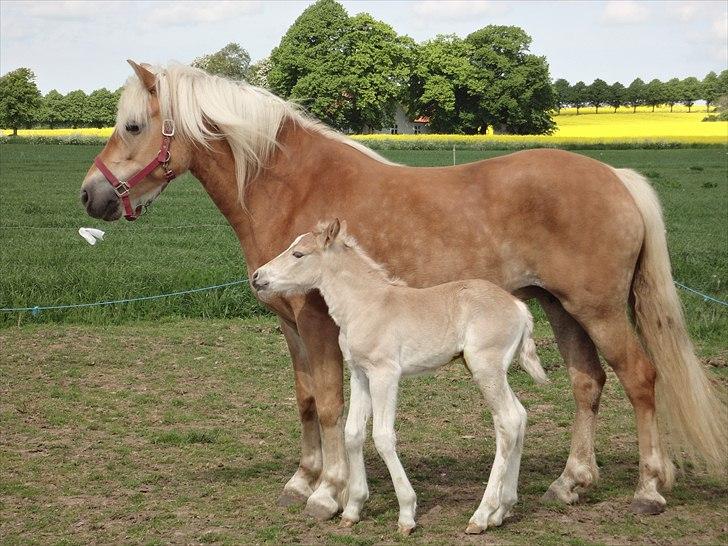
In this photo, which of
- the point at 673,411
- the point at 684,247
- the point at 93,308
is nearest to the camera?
the point at 673,411

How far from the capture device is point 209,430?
23.7 feet

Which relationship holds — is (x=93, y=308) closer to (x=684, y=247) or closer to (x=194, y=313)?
(x=194, y=313)

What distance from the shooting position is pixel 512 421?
495 cm

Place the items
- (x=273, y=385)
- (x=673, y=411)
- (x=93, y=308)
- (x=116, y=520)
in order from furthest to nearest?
1. (x=93, y=308)
2. (x=273, y=385)
3. (x=673, y=411)
4. (x=116, y=520)

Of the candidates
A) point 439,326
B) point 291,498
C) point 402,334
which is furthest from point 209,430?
point 439,326

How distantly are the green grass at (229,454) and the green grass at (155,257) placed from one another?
1.40 meters

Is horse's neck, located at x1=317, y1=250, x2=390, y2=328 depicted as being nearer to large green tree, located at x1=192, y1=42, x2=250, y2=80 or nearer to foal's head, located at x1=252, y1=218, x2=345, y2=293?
foal's head, located at x1=252, y1=218, x2=345, y2=293

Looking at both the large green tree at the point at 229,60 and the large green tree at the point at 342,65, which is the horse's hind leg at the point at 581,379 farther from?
the large green tree at the point at 229,60

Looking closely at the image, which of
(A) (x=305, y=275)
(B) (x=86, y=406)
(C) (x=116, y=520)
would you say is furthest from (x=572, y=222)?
(B) (x=86, y=406)

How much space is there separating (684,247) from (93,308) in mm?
10706

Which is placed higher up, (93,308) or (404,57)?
(404,57)

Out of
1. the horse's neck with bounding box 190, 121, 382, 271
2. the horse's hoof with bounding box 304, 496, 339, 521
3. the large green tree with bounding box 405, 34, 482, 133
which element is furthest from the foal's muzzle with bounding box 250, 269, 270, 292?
Result: the large green tree with bounding box 405, 34, 482, 133

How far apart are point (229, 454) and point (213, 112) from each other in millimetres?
2657

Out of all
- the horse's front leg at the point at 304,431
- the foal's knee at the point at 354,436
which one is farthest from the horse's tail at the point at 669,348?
the horse's front leg at the point at 304,431
